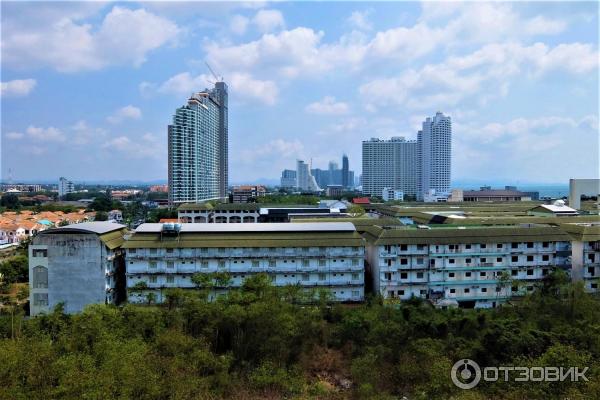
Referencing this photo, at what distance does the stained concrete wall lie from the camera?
1021 inches

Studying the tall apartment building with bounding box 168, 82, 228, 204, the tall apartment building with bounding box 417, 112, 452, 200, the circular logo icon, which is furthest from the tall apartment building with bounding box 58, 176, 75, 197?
the circular logo icon

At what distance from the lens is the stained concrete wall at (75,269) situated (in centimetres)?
2594

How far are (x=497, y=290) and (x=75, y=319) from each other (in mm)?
24013

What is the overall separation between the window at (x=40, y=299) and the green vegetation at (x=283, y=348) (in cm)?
320

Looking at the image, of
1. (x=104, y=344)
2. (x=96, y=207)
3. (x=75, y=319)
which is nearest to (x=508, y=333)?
(x=104, y=344)

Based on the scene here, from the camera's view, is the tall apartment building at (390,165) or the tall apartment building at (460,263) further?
the tall apartment building at (390,165)

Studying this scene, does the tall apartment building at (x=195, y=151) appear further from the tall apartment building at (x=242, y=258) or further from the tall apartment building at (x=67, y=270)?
the tall apartment building at (x=67, y=270)

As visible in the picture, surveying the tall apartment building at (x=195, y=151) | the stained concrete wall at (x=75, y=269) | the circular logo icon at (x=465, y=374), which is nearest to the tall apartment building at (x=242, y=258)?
the stained concrete wall at (x=75, y=269)

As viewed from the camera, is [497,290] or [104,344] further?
[497,290]

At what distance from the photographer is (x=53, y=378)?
1499 centimetres

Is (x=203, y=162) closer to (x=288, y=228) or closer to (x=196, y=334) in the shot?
(x=288, y=228)

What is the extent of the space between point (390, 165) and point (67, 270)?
12094 cm

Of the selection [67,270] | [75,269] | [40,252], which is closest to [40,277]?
[40,252]

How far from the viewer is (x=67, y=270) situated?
2603 centimetres
